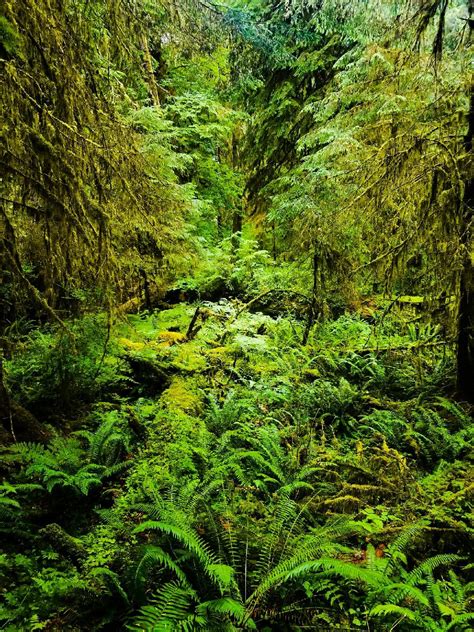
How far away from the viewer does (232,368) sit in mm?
6742

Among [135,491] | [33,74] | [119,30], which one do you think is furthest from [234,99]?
[135,491]

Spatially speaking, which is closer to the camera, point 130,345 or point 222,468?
point 222,468

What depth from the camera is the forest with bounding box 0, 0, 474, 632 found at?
276cm

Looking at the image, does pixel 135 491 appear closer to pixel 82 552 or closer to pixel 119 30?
pixel 82 552

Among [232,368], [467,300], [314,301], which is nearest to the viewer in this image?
[467,300]

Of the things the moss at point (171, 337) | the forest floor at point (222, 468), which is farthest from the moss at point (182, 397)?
the moss at point (171, 337)

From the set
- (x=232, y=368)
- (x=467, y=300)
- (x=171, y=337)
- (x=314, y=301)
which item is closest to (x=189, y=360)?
(x=232, y=368)

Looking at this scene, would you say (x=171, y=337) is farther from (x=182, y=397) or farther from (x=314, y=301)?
(x=314, y=301)

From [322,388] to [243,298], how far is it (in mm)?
4722

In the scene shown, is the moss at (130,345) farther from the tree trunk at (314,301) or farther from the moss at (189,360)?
the tree trunk at (314,301)

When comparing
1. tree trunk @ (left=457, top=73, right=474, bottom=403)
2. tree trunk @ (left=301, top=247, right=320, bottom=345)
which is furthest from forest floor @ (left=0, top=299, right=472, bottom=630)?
tree trunk @ (left=301, top=247, right=320, bottom=345)

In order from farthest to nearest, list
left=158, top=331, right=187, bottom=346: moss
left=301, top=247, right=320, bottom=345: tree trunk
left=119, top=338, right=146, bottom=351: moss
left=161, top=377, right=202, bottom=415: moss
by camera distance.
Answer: left=158, top=331, right=187, bottom=346: moss
left=301, top=247, right=320, bottom=345: tree trunk
left=119, top=338, right=146, bottom=351: moss
left=161, top=377, right=202, bottom=415: moss

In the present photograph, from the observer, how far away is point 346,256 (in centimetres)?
701

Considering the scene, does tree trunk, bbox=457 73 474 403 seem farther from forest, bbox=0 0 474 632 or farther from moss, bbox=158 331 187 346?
moss, bbox=158 331 187 346
